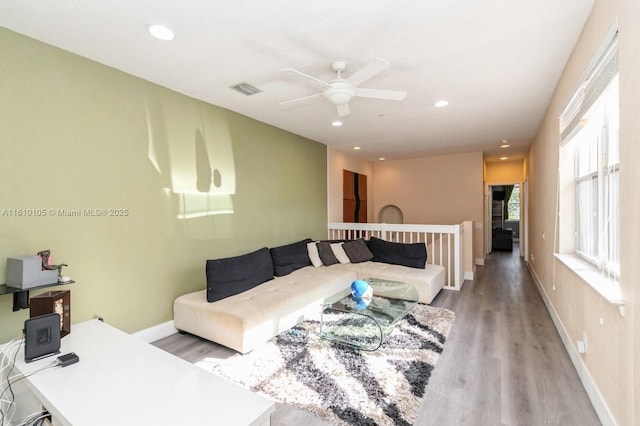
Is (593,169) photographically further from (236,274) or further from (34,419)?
(34,419)

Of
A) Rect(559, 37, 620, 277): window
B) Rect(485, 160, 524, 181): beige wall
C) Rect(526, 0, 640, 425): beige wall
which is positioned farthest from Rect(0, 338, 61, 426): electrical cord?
Rect(485, 160, 524, 181): beige wall

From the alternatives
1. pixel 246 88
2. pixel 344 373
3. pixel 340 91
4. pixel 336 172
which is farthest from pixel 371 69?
pixel 336 172

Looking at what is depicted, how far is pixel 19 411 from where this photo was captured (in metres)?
1.80

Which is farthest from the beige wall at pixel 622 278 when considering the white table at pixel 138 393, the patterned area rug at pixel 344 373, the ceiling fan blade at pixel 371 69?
the white table at pixel 138 393

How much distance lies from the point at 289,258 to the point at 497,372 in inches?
107

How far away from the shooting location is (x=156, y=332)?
288 cm

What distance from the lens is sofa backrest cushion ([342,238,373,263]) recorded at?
4781mm

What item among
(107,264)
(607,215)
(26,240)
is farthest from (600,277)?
(26,240)

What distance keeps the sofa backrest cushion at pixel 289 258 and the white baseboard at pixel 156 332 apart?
1369 millimetres

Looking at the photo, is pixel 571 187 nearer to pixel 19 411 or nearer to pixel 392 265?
pixel 392 265

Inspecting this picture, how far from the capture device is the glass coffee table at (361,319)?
8.82 feet

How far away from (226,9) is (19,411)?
2.88 metres

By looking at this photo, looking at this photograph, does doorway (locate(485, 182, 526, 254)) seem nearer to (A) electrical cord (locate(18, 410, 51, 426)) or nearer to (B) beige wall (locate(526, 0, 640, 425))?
(B) beige wall (locate(526, 0, 640, 425))

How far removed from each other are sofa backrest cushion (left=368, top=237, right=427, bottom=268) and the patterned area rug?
1.52 m
